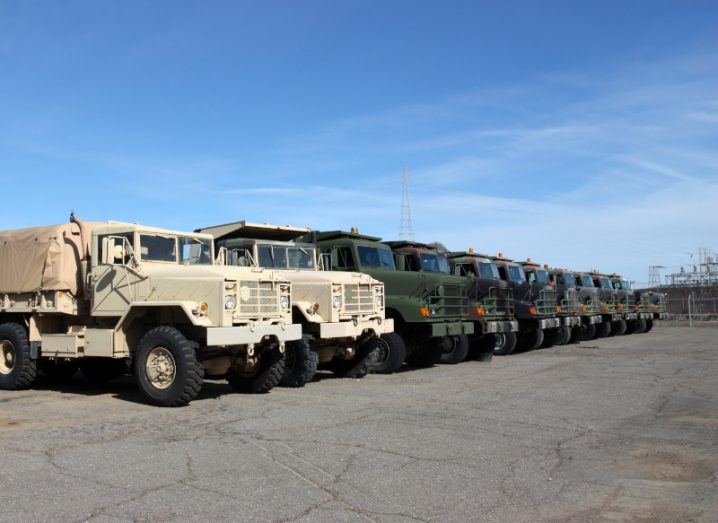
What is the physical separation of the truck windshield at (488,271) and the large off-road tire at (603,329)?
371 inches

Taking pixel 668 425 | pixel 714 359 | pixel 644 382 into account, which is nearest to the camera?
pixel 668 425

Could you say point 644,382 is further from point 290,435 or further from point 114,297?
point 114,297

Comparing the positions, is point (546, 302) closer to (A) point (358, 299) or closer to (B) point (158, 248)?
(A) point (358, 299)

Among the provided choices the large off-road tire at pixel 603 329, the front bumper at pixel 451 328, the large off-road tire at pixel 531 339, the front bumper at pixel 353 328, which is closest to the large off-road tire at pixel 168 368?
the front bumper at pixel 353 328

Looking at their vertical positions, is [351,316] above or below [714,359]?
above

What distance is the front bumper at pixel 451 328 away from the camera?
47.2 ft

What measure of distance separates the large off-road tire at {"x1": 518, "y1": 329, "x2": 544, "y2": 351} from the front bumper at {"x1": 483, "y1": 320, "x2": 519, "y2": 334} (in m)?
3.20

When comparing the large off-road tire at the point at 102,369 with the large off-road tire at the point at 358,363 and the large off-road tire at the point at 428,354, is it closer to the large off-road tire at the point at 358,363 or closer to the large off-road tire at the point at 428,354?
the large off-road tire at the point at 358,363

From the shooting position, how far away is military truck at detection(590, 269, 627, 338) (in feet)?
89.2

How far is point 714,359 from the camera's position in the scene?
53.0 ft

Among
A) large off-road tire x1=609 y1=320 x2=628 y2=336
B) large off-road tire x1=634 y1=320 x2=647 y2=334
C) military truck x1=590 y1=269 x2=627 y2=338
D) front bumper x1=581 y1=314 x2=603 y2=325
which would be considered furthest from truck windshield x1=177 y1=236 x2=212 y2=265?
large off-road tire x1=634 y1=320 x2=647 y2=334

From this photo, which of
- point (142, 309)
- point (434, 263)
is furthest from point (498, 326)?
point (142, 309)

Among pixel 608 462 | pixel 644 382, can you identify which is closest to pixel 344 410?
pixel 608 462

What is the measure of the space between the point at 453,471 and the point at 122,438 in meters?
3.49
